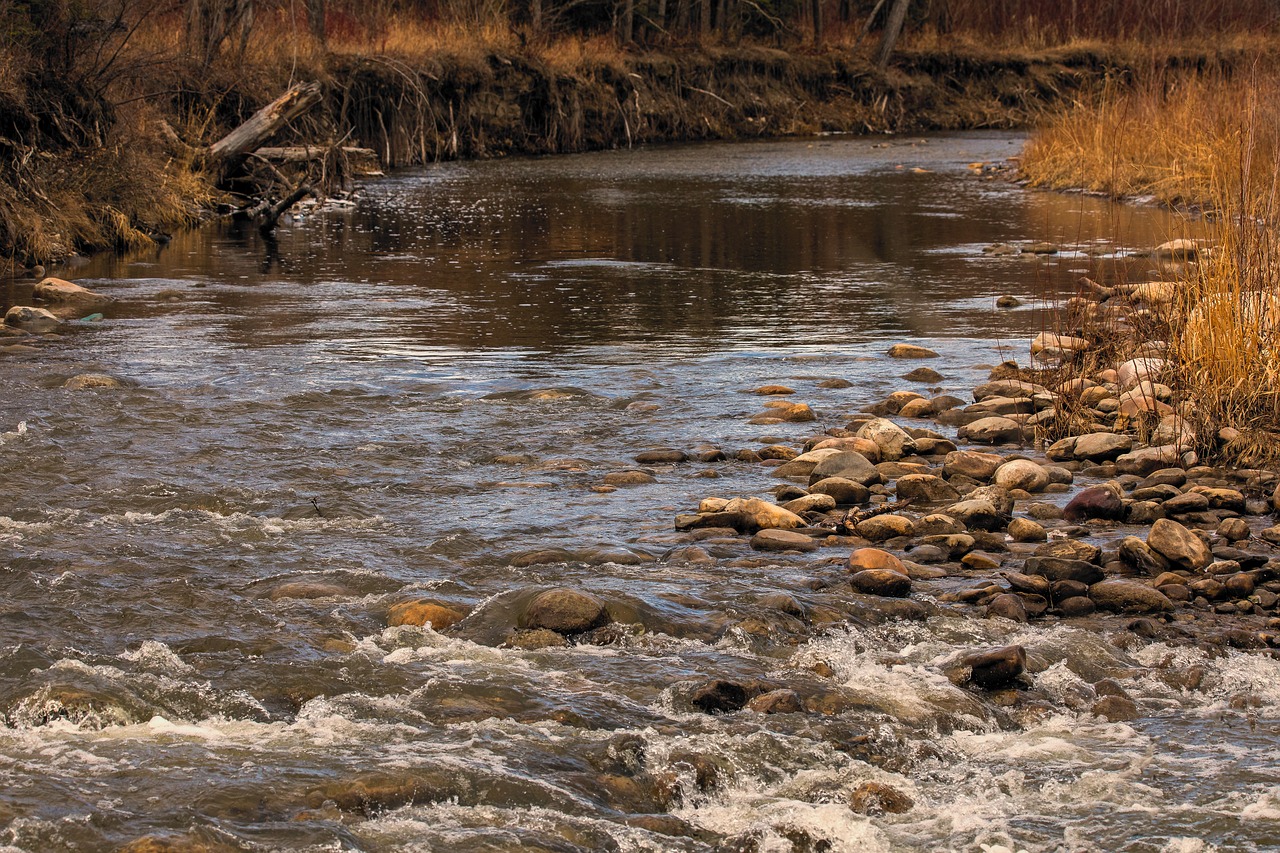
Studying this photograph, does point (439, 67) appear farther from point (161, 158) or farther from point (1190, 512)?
point (1190, 512)

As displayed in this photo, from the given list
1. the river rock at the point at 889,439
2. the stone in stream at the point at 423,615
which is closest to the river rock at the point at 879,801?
the stone in stream at the point at 423,615

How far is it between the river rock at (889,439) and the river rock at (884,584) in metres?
1.68

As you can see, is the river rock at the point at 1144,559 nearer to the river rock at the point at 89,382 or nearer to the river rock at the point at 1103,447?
the river rock at the point at 1103,447

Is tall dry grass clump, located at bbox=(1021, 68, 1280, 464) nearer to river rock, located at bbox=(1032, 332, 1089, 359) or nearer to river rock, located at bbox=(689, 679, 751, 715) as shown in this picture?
river rock, located at bbox=(1032, 332, 1089, 359)

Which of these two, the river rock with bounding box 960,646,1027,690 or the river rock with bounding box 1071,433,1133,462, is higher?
the river rock with bounding box 1071,433,1133,462

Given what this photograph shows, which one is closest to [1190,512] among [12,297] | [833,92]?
[12,297]

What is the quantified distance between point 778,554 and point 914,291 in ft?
22.5

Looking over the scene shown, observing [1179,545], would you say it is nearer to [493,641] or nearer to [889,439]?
[889,439]

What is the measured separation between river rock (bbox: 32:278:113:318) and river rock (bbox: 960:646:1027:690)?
8.20 meters

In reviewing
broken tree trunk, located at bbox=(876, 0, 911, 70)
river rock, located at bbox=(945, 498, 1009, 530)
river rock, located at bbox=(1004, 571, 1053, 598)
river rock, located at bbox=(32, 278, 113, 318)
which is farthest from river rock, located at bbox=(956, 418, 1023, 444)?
broken tree trunk, located at bbox=(876, 0, 911, 70)

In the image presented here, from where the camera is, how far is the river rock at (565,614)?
14.4 feet

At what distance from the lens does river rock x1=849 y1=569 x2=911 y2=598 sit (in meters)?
4.66

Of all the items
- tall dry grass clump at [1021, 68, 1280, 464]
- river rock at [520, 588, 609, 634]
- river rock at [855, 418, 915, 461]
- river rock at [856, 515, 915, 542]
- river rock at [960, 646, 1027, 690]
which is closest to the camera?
river rock at [960, 646, 1027, 690]

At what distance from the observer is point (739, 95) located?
3394 centimetres
